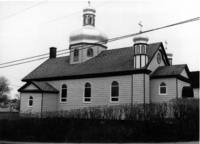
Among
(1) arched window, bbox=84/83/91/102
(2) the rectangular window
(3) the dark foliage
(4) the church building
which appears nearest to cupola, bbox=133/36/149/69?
(4) the church building

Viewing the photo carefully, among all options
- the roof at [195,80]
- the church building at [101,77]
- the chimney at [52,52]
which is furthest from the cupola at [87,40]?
the roof at [195,80]

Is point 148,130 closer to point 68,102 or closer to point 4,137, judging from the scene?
point 4,137

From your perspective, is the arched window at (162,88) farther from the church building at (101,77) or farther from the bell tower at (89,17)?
the bell tower at (89,17)

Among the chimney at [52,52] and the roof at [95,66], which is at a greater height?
the chimney at [52,52]

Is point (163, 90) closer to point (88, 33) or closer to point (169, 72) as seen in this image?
point (169, 72)

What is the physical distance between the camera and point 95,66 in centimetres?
3566

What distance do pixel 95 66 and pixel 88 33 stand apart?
5043mm

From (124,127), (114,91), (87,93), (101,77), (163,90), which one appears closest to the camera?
(124,127)

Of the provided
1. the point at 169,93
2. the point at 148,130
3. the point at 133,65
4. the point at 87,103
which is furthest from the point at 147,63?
the point at 148,130

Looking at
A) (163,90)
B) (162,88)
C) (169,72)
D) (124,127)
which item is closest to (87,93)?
(162,88)

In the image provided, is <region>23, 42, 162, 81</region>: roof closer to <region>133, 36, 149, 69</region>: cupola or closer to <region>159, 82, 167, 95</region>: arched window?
<region>133, 36, 149, 69</region>: cupola

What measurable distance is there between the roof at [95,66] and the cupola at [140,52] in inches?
37.0

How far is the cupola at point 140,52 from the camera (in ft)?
101

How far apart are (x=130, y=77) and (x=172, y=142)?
12080mm
